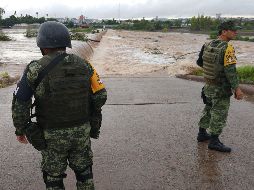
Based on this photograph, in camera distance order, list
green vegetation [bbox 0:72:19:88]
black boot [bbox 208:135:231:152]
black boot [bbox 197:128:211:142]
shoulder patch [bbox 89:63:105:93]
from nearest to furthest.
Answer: shoulder patch [bbox 89:63:105:93] → black boot [bbox 208:135:231:152] → black boot [bbox 197:128:211:142] → green vegetation [bbox 0:72:19:88]

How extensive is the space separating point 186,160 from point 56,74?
2437 mm

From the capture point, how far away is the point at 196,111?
7.24 meters

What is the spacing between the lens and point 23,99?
9.53ft

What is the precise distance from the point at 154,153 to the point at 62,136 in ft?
7.06

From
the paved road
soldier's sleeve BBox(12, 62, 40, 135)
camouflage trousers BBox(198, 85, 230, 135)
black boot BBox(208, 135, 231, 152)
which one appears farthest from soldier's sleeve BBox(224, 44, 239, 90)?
soldier's sleeve BBox(12, 62, 40, 135)

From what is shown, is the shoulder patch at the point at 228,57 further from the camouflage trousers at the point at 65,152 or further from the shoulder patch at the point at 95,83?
the camouflage trousers at the point at 65,152

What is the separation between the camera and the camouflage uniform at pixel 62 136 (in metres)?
2.91

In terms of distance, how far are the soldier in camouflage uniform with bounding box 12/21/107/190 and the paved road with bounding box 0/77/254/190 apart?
864mm

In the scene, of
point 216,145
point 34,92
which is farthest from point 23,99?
point 216,145

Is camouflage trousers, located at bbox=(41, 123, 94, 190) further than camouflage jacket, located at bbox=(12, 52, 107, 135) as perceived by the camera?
Yes

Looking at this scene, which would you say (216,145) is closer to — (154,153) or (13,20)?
(154,153)

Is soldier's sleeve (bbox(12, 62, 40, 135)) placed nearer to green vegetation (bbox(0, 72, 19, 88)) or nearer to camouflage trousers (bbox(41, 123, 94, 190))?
camouflage trousers (bbox(41, 123, 94, 190))

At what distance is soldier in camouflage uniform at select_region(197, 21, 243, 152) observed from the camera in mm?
4582

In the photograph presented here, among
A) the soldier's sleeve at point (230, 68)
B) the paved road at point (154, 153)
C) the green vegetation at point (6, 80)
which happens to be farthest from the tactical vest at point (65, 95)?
the green vegetation at point (6, 80)
